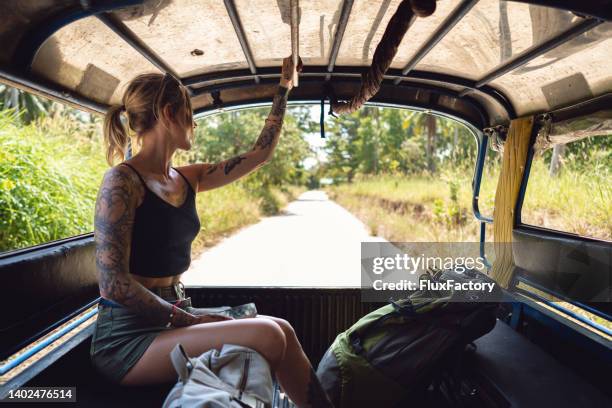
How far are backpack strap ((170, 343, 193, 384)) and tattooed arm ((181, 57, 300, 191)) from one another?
1017 mm

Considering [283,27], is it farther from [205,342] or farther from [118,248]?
[205,342]

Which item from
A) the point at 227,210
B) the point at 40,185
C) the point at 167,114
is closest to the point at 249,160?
the point at 167,114

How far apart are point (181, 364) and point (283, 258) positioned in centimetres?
876

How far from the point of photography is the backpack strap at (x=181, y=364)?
4.59 ft

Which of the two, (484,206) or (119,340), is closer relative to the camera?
(119,340)

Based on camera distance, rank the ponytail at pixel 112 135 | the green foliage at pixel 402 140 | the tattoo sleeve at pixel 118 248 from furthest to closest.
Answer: the green foliage at pixel 402 140
the ponytail at pixel 112 135
the tattoo sleeve at pixel 118 248

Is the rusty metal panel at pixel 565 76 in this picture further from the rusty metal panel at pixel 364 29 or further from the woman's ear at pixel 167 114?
the woman's ear at pixel 167 114

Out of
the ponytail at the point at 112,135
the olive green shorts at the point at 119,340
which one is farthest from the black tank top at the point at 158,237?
the ponytail at the point at 112,135

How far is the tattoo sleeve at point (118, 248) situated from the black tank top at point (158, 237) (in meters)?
0.06

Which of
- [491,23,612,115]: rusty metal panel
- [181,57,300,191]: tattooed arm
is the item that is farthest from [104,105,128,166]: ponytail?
[491,23,612,115]: rusty metal panel

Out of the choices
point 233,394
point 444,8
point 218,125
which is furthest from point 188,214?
point 218,125

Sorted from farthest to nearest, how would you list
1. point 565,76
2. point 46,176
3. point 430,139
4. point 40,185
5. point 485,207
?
point 430,139 < point 485,207 < point 46,176 < point 40,185 < point 565,76

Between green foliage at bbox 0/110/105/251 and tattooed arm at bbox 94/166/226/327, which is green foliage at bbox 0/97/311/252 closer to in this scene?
green foliage at bbox 0/110/105/251

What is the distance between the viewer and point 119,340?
1.68 m
